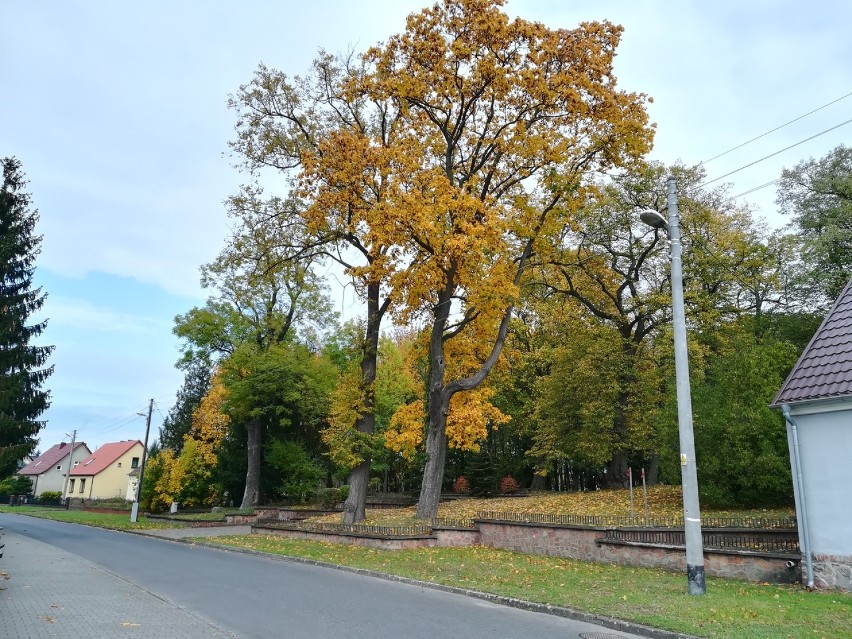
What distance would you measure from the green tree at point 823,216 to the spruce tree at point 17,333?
36482 millimetres

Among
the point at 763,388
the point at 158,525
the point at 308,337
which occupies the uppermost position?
the point at 308,337

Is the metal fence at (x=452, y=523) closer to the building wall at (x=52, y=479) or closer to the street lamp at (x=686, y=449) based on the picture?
the street lamp at (x=686, y=449)

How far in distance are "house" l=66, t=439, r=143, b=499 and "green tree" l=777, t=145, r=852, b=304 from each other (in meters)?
77.9

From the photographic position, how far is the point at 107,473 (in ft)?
259

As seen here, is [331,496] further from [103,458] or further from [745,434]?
[103,458]

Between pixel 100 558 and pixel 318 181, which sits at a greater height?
pixel 318 181

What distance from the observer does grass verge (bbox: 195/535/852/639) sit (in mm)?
7980

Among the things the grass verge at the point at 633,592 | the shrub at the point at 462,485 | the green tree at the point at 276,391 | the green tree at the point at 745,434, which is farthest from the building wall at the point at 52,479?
the green tree at the point at 745,434

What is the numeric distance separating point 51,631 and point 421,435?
48.6ft

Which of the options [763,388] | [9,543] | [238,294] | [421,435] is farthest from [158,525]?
[763,388]

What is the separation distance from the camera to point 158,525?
3425 cm

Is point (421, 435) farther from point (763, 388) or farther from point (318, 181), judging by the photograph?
point (763, 388)

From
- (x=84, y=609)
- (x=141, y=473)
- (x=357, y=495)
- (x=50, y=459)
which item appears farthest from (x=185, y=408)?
(x=50, y=459)

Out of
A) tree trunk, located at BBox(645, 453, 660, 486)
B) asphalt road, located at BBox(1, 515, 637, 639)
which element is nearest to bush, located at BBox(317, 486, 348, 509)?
tree trunk, located at BBox(645, 453, 660, 486)
